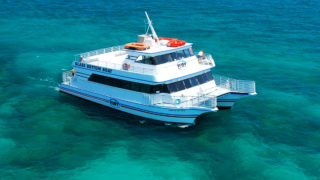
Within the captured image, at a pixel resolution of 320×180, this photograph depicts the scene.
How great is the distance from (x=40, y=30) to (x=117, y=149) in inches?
1364

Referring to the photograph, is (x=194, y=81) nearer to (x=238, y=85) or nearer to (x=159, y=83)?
(x=159, y=83)

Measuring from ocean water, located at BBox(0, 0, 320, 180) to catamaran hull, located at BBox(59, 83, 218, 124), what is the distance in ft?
2.00

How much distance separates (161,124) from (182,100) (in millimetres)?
2575

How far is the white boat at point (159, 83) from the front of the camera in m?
28.0

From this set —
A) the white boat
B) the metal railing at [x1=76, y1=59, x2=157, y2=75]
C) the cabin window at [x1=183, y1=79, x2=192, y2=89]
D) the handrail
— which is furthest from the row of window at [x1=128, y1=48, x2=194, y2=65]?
the handrail

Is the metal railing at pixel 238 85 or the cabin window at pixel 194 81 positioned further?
the cabin window at pixel 194 81

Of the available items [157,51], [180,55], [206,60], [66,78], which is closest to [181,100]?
[157,51]

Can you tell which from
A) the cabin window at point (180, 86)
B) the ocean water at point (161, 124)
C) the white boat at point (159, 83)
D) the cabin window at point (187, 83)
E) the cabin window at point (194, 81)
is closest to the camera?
the ocean water at point (161, 124)

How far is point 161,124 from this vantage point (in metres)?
28.8

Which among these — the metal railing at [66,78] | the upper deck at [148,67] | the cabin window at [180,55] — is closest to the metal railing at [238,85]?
the upper deck at [148,67]

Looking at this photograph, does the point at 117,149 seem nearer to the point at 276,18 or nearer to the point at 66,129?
the point at 66,129

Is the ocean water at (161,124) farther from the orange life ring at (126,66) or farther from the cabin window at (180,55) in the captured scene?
the cabin window at (180,55)

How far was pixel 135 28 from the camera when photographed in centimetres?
5525

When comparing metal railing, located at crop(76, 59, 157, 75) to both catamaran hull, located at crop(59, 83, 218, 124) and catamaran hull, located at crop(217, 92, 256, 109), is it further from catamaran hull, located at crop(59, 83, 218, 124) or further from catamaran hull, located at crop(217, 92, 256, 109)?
catamaran hull, located at crop(217, 92, 256, 109)
